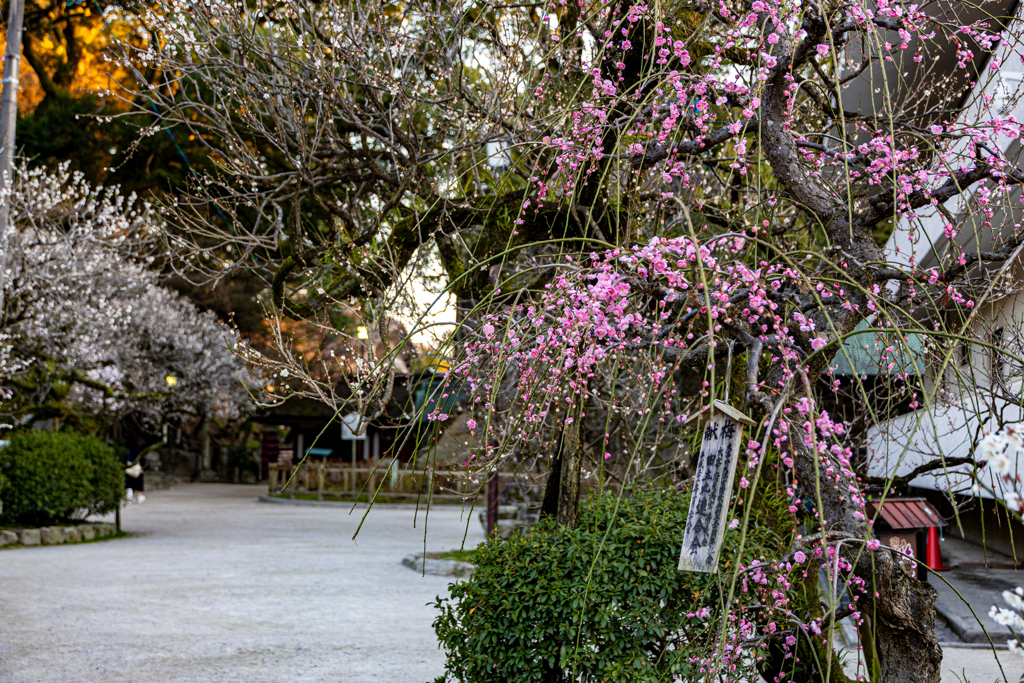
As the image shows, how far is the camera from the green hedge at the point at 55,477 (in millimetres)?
11469

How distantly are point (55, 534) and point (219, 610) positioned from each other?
6.19m

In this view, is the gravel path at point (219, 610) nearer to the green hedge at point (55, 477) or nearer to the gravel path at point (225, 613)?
the gravel path at point (225, 613)

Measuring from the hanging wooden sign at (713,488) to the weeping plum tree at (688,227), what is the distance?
0.14 m

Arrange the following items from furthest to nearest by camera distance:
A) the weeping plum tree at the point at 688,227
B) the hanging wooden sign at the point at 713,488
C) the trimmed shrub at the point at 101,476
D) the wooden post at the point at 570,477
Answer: the trimmed shrub at the point at 101,476
the wooden post at the point at 570,477
the weeping plum tree at the point at 688,227
the hanging wooden sign at the point at 713,488

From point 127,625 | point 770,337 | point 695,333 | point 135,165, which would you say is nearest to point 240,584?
point 127,625

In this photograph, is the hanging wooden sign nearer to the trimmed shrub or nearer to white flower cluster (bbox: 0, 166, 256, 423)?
white flower cluster (bbox: 0, 166, 256, 423)

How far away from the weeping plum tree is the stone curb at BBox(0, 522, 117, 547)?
24.4 feet

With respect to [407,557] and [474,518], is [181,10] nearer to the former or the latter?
[407,557]

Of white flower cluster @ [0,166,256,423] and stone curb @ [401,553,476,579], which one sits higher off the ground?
white flower cluster @ [0,166,256,423]

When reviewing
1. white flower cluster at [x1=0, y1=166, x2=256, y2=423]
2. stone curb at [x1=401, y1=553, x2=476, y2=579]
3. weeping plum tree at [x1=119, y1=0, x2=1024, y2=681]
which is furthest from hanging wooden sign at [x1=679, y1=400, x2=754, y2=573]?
stone curb at [x1=401, y1=553, x2=476, y2=579]

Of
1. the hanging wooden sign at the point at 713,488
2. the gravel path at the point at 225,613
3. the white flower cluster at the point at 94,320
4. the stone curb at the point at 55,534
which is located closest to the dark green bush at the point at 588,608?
the gravel path at the point at 225,613

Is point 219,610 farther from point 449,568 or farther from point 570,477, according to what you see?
point 570,477

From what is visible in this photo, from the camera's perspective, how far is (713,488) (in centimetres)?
240

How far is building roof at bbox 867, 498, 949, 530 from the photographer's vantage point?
5.71 metres
